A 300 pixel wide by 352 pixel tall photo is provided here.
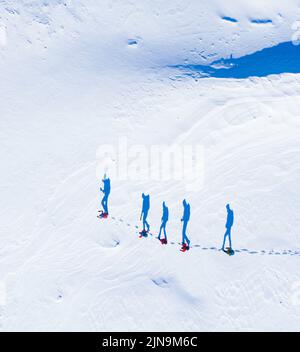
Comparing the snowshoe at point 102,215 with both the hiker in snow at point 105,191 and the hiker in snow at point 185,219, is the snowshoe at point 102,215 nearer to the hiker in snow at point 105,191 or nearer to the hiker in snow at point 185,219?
the hiker in snow at point 105,191

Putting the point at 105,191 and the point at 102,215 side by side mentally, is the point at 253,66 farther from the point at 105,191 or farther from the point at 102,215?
the point at 102,215

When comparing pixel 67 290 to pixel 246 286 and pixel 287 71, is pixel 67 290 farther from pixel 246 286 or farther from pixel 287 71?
pixel 287 71

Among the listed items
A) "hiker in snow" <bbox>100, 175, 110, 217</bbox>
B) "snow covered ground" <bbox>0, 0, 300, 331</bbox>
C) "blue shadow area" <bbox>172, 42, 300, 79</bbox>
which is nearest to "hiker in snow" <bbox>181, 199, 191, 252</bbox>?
"snow covered ground" <bbox>0, 0, 300, 331</bbox>

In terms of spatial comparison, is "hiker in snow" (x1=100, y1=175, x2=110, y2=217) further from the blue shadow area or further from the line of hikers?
the blue shadow area

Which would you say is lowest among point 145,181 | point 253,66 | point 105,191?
point 105,191

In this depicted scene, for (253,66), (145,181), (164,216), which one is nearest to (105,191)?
(145,181)
